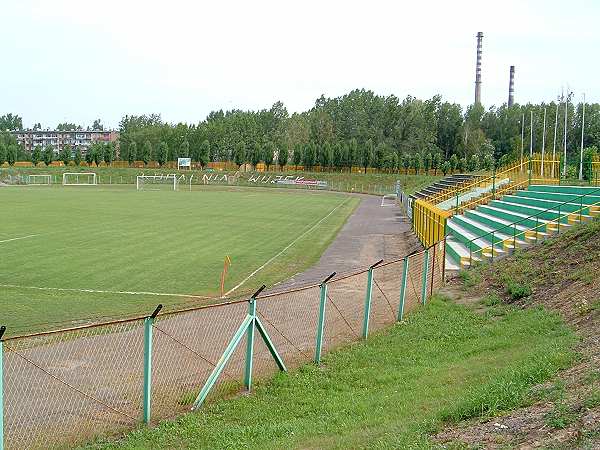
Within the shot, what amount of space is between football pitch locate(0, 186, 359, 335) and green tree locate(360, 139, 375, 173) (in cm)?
7863

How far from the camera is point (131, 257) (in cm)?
2652

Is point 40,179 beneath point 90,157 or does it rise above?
beneath

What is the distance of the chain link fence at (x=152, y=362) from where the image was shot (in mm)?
8641

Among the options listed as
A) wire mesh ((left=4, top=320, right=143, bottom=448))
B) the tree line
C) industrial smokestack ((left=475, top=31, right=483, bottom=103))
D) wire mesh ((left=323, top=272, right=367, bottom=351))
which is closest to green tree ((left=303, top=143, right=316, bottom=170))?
the tree line

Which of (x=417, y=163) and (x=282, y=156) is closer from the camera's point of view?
(x=417, y=163)

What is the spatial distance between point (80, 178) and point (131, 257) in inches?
3881

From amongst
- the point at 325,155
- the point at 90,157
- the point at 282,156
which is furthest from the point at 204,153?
the point at 325,155

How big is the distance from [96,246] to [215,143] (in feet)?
412

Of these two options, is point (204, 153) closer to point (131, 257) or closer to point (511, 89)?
point (511, 89)

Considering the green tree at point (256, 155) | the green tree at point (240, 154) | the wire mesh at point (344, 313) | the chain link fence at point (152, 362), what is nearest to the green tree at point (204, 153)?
the green tree at point (240, 154)

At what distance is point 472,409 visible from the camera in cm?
778

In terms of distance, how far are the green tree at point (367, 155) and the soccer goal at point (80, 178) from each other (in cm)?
4690

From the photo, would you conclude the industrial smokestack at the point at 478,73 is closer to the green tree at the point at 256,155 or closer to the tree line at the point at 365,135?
the tree line at the point at 365,135

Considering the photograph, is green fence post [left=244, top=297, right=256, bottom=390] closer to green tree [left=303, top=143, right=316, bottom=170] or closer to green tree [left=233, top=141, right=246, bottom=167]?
green tree [left=303, top=143, right=316, bottom=170]
